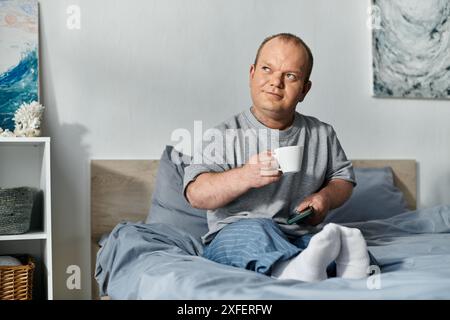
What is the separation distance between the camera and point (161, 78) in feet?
8.17

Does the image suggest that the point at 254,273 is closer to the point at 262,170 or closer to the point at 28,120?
the point at 262,170

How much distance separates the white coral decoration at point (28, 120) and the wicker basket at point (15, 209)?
0.65ft

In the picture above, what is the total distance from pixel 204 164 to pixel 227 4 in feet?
3.81

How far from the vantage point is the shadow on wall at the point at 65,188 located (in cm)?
235

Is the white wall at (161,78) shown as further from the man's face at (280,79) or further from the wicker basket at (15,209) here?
the man's face at (280,79)

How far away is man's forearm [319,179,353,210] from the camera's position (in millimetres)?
1663

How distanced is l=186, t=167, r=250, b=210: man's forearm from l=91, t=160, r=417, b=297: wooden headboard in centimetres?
83

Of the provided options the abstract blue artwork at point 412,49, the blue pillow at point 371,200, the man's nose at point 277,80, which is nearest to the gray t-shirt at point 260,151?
the man's nose at point 277,80

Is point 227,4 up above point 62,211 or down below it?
above

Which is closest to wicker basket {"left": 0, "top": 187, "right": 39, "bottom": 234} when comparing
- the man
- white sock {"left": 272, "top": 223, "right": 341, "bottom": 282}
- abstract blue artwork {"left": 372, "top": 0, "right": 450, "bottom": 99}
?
the man
